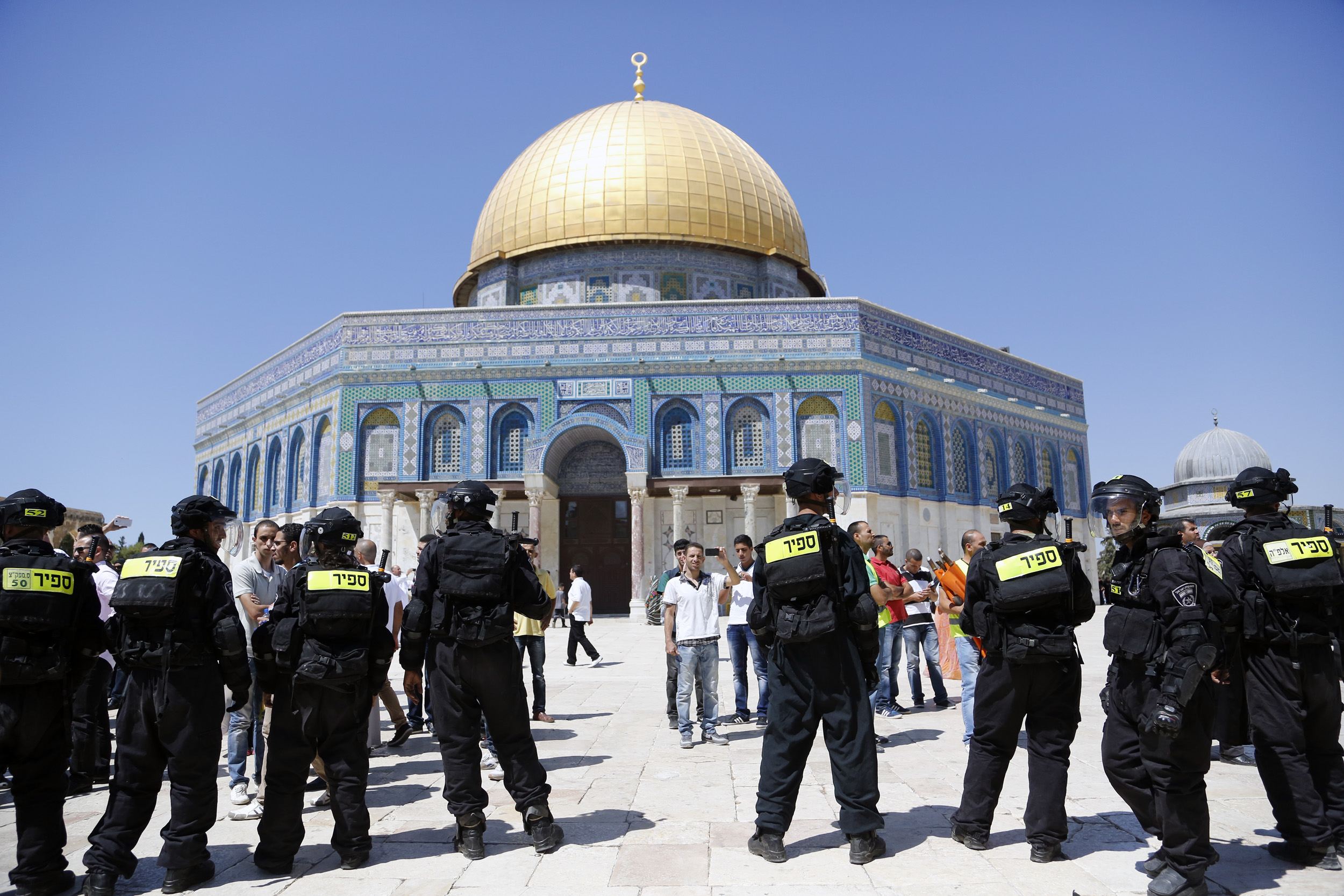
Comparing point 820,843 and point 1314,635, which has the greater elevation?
point 1314,635

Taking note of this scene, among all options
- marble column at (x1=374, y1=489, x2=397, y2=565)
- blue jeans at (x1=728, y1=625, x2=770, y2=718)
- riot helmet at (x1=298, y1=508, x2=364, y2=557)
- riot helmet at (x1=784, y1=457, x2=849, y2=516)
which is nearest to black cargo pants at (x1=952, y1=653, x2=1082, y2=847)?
riot helmet at (x1=784, y1=457, x2=849, y2=516)

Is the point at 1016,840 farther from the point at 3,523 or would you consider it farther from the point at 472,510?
the point at 3,523

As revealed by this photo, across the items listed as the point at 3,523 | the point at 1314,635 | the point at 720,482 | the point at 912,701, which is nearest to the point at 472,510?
the point at 3,523

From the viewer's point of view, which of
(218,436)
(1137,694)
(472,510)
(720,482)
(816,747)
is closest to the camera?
(1137,694)

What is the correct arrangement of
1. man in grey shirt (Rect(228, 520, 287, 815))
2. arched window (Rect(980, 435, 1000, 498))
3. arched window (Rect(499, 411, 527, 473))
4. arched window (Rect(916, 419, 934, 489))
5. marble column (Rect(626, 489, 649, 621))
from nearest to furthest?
man in grey shirt (Rect(228, 520, 287, 815))
marble column (Rect(626, 489, 649, 621))
arched window (Rect(499, 411, 527, 473))
arched window (Rect(916, 419, 934, 489))
arched window (Rect(980, 435, 1000, 498))

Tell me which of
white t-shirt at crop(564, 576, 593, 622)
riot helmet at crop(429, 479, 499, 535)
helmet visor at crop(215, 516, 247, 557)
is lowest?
white t-shirt at crop(564, 576, 593, 622)

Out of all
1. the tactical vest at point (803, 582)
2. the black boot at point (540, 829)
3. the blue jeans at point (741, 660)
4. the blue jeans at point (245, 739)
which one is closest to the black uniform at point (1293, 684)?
the tactical vest at point (803, 582)

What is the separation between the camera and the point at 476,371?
957 inches

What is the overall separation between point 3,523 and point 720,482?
19.5 meters

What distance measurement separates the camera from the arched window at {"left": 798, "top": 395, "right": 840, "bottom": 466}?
2398 centimetres

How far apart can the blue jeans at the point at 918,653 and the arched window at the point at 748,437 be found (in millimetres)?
15324

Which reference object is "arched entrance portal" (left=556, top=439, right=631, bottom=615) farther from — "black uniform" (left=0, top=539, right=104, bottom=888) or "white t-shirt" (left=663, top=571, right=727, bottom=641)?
"black uniform" (left=0, top=539, right=104, bottom=888)

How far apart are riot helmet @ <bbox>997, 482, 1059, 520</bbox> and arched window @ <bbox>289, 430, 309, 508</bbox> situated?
959 inches

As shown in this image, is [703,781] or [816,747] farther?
[816,747]
